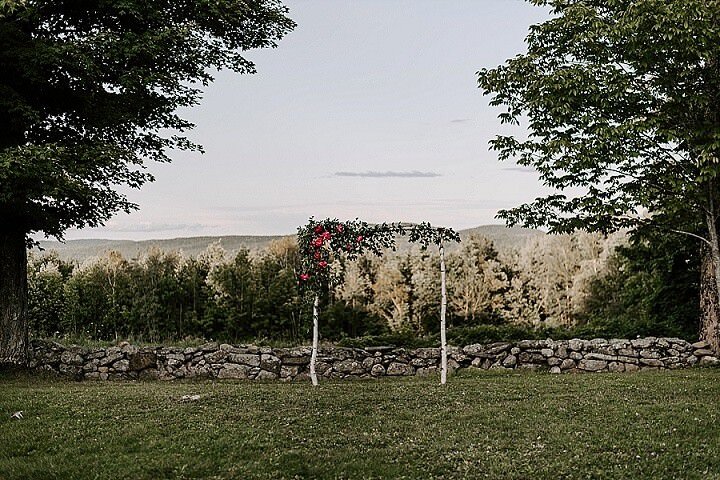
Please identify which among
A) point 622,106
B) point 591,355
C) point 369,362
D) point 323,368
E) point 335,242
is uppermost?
point 622,106

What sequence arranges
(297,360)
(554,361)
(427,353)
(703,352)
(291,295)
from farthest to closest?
1. (291,295)
2. (703,352)
3. (554,361)
4. (427,353)
5. (297,360)

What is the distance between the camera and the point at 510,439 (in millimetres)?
8719

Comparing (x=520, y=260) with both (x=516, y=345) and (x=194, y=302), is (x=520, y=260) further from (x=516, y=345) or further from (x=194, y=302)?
(x=194, y=302)

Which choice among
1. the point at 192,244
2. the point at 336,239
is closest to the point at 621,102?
the point at 336,239

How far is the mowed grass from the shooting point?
7754 mm

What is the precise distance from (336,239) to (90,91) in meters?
5.90

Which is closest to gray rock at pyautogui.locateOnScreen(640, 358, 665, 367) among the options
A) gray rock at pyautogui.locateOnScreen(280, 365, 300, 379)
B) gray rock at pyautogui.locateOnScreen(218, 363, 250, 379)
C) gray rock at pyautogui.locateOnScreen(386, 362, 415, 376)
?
gray rock at pyautogui.locateOnScreen(386, 362, 415, 376)

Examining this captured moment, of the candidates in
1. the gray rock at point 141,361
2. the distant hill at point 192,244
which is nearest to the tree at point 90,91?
the gray rock at point 141,361

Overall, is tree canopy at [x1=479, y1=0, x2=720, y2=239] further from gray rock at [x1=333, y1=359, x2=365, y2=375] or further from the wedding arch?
gray rock at [x1=333, y1=359, x2=365, y2=375]

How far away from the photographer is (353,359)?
15.5m

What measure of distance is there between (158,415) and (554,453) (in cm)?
520

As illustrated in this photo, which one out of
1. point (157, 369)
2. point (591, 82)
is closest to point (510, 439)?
point (591, 82)

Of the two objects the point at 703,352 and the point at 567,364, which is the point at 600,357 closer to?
the point at 567,364

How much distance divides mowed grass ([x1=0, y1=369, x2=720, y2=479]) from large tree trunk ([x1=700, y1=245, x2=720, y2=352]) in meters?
3.80
